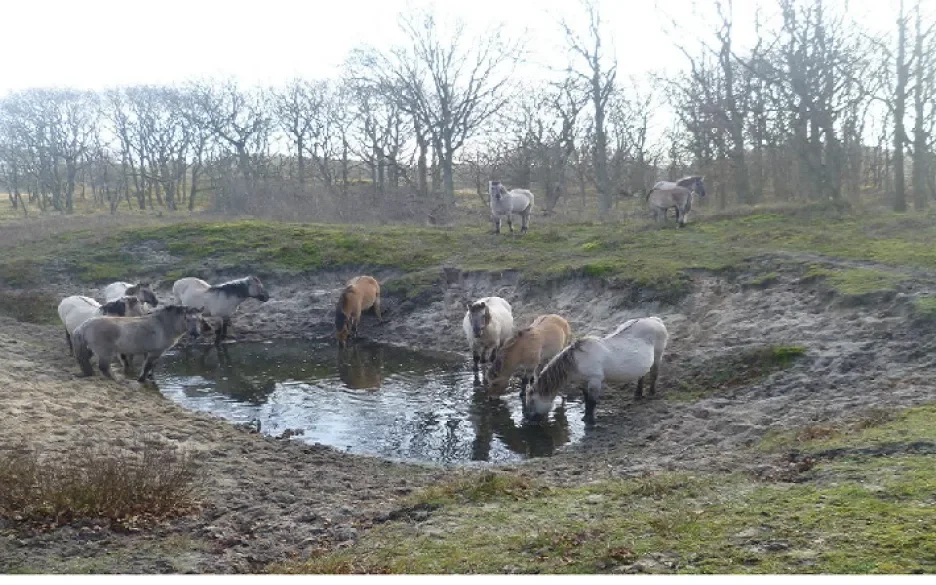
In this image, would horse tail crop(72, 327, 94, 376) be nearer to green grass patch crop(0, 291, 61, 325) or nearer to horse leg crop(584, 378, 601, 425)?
green grass patch crop(0, 291, 61, 325)

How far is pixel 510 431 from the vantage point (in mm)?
10570

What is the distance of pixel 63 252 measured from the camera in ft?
76.0

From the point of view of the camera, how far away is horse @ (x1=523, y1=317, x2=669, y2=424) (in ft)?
34.2

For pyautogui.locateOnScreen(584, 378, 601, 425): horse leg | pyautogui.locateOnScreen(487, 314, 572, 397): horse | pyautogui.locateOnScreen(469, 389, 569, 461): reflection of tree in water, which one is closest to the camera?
pyautogui.locateOnScreen(469, 389, 569, 461): reflection of tree in water

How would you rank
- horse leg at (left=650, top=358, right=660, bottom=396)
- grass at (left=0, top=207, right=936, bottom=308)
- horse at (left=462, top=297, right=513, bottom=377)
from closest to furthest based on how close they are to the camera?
horse leg at (left=650, top=358, right=660, bottom=396)
horse at (left=462, top=297, right=513, bottom=377)
grass at (left=0, top=207, right=936, bottom=308)

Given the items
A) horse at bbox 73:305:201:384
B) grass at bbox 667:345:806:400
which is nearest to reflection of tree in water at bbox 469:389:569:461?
grass at bbox 667:345:806:400

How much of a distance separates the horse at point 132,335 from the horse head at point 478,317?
16.2ft

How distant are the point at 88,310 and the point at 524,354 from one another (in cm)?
903

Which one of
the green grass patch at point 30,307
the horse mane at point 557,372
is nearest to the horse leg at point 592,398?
the horse mane at point 557,372

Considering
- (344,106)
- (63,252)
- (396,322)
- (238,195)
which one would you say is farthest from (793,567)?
(344,106)

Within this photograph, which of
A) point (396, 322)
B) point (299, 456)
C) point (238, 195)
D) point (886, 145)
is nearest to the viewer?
point (299, 456)

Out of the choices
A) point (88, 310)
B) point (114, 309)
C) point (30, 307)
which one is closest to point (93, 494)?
point (114, 309)

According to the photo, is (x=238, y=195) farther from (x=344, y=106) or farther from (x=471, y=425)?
(x=471, y=425)

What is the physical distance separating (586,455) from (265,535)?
4.30 metres
